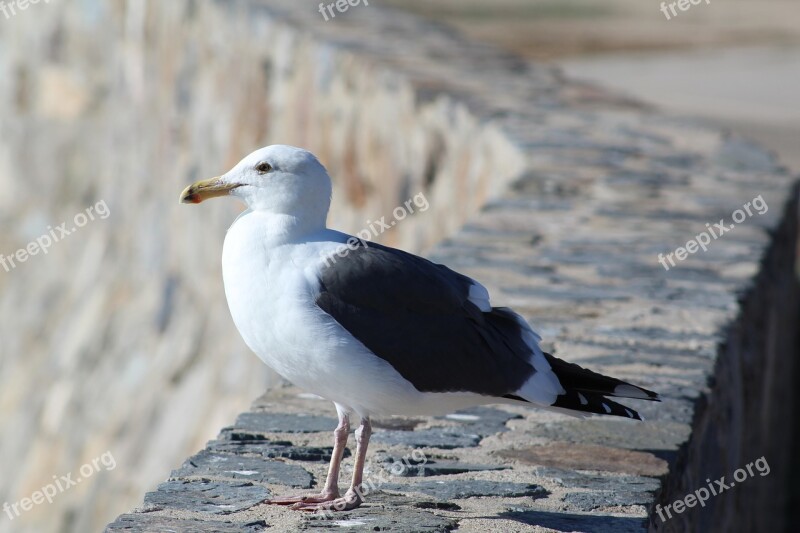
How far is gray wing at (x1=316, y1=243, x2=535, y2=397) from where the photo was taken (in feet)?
7.92

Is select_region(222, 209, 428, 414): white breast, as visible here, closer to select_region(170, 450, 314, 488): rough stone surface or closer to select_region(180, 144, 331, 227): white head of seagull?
select_region(180, 144, 331, 227): white head of seagull

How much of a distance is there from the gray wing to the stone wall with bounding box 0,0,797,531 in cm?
32

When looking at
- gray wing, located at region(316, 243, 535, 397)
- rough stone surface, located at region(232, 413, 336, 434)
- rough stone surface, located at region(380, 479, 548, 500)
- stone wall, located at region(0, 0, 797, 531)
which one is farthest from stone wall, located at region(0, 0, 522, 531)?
gray wing, located at region(316, 243, 535, 397)

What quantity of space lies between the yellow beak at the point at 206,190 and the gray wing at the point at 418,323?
11.1 inches

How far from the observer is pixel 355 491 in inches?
102

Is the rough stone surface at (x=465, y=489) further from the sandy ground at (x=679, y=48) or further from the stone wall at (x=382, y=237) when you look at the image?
the sandy ground at (x=679, y=48)

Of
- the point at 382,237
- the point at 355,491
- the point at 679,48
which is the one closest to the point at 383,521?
the point at 355,491

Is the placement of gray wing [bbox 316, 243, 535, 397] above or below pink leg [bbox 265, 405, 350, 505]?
above

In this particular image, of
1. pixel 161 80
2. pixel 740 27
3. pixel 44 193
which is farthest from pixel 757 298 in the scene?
pixel 740 27

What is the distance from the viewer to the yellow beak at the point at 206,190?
2.56 meters

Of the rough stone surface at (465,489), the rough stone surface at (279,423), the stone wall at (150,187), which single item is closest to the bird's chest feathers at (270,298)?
the rough stone surface at (465,489)

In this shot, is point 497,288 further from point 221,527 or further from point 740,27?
point 740,27

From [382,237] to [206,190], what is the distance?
4.03m

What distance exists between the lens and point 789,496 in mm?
5645
